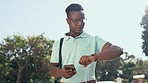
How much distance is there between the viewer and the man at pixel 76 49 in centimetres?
283

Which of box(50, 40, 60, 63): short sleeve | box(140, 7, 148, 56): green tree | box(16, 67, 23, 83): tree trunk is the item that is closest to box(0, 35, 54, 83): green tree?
box(16, 67, 23, 83): tree trunk

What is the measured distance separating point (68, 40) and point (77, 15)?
24 centimetres

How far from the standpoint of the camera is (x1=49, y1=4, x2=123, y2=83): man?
9.29ft

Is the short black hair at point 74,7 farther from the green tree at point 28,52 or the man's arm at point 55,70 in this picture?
the green tree at point 28,52

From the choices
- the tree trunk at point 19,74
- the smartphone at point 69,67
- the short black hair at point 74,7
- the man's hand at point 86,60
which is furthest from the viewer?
the tree trunk at point 19,74

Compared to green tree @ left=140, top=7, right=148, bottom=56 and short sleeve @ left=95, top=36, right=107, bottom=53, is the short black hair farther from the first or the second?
green tree @ left=140, top=7, right=148, bottom=56

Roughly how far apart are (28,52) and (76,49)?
45010 millimetres

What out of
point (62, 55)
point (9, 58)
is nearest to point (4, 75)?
point (9, 58)

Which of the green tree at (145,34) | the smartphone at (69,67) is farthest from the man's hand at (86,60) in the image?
the green tree at (145,34)

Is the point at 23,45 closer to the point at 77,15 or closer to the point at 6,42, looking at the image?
the point at 6,42

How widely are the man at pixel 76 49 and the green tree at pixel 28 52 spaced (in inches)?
1711

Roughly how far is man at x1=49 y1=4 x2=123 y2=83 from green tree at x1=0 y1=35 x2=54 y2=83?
143ft

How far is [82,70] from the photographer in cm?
286

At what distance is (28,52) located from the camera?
47.4 m
